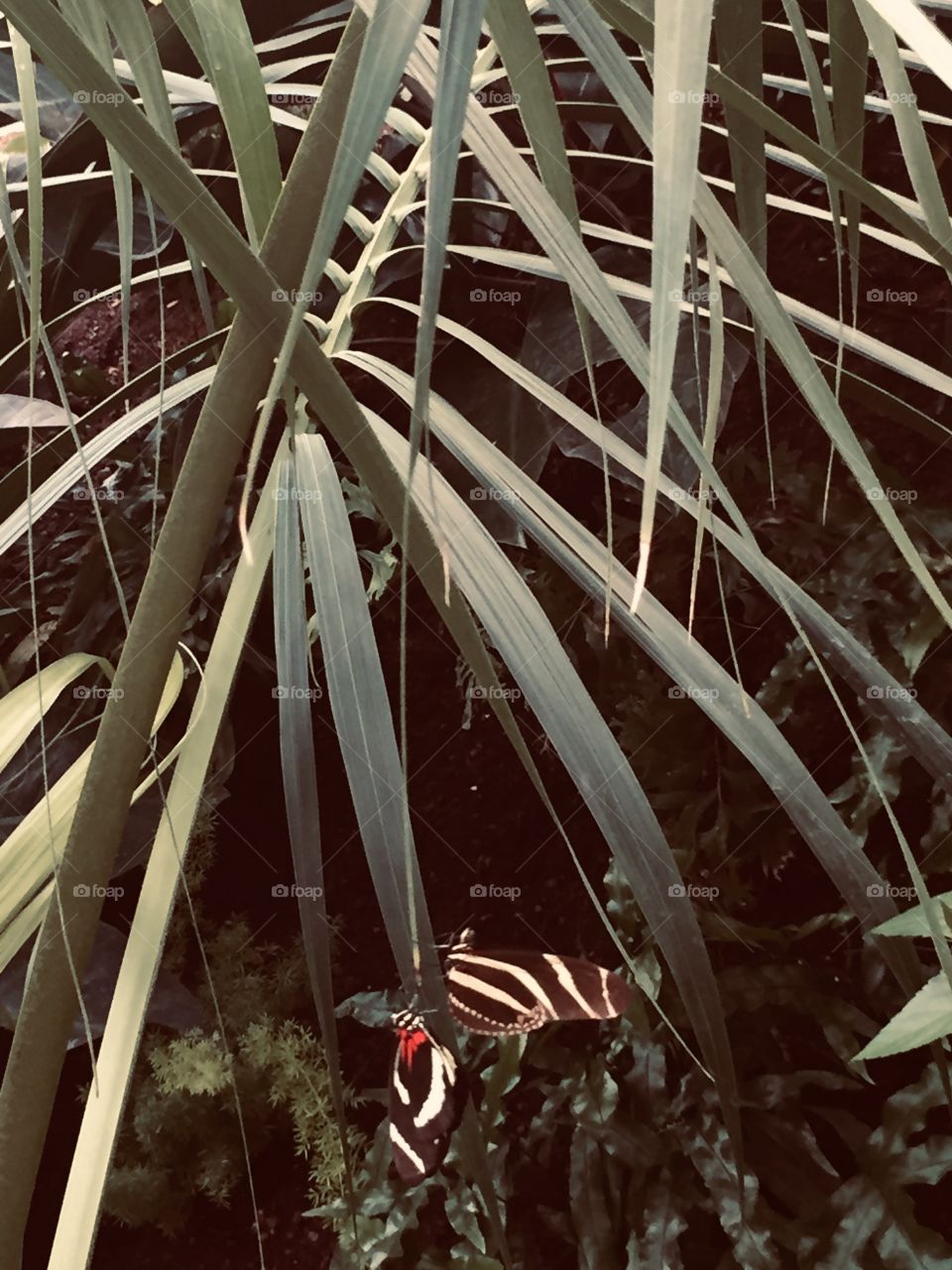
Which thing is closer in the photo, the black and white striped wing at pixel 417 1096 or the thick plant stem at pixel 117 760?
the thick plant stem at pixel 117 760

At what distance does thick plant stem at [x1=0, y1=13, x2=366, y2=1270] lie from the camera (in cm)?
37

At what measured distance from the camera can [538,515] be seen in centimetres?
44

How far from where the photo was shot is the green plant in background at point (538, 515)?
25 centimetres

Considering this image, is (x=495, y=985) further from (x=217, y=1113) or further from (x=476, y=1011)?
(x=217, y=1113)

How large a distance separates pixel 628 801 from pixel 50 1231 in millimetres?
834

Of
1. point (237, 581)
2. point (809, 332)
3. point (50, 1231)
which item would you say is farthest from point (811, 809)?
point (50, 1231)

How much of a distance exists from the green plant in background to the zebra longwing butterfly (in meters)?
0.17

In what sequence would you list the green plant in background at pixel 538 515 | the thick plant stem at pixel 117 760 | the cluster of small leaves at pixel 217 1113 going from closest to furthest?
1. the green plant in background at pixel 538 515
2. the thick plant stem at pixel 117 760
3. the cluster of small leaves at pixel 217 1113

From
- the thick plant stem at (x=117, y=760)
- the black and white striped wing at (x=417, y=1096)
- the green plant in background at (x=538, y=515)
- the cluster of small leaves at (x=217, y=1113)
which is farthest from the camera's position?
the cluster of small leaves at (x=217, y=1113)

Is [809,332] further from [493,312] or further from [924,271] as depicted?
[493,312]

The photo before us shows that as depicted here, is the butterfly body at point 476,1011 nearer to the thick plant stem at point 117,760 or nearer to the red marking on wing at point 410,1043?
the red marking on wing at point 410,1043

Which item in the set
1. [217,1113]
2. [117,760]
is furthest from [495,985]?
[217,1113]

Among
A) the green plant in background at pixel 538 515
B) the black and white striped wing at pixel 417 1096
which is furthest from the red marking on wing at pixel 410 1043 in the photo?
the green plant in background at pixel 538 515

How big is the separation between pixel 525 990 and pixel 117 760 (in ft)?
1.03
